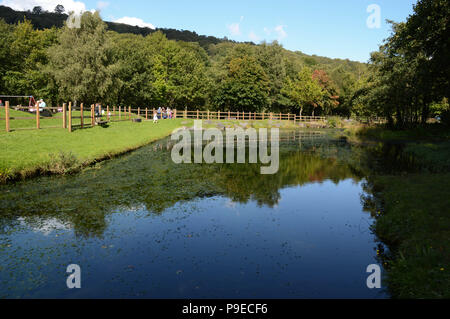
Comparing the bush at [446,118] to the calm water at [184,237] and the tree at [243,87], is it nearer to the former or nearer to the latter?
the calm water at [184,237]

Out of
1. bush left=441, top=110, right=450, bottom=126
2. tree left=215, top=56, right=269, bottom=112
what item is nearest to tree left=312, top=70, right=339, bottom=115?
tree left=215, top=56, right=269, bottom=112

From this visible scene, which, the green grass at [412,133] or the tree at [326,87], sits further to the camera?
the tree at [326,87]

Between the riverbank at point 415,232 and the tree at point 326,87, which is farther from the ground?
the tree at point 326,87

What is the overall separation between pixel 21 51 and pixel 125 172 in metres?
62.7

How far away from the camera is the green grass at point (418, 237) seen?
645 centimetres

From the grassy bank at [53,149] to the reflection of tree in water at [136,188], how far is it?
0.93 m

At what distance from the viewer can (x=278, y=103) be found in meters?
90.2

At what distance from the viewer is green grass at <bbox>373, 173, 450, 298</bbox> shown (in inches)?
254

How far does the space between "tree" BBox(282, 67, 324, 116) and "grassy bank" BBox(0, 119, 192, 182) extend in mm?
64214

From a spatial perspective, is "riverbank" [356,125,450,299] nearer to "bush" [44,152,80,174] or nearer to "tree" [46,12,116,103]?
"bush" [44,152,80,174]

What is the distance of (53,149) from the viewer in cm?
1909

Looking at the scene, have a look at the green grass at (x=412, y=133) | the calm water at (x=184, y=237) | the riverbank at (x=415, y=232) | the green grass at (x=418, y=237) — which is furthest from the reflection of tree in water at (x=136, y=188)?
the green grass at (x=412, y=133)
